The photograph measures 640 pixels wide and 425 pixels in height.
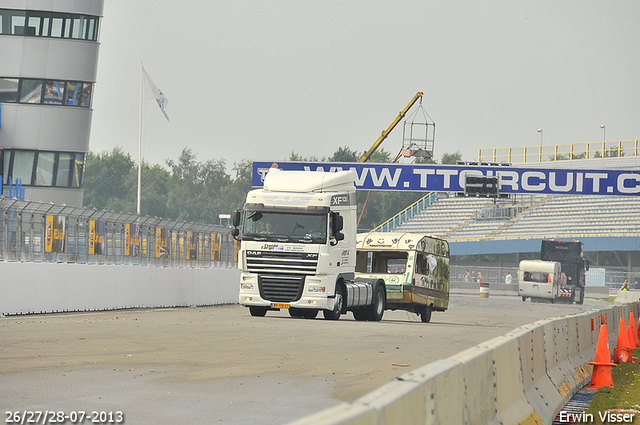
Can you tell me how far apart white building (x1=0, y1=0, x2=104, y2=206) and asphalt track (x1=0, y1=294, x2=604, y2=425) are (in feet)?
75.1

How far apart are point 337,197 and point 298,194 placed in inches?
40.7

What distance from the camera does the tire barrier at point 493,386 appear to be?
4328 mm

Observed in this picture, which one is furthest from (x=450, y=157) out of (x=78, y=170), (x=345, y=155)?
(x=78, y=170)

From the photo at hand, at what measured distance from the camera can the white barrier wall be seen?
2130 cm

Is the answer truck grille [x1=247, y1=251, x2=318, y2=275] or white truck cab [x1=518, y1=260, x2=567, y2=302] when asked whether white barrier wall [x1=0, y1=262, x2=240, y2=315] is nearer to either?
truck grille [x1=247, y1=251, x2=318, y2=275]

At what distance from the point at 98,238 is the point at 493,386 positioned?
1938 centimetres

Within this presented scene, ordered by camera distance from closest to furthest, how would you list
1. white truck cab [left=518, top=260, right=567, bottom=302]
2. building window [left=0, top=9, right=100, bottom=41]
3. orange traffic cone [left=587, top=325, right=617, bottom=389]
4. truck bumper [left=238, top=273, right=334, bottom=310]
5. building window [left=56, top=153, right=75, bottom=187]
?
orange traffic cone [left=587, top=325, right=617, bottom=389] < truck bumper [left=238, top=273, right=334, bottom=310] < building window [left=0, top=9, right=100, bottom=41] < building window [left=56, top=153, right=75, bottom=187] < white truck cab [left=518, top=260, right=567, bottom=302]

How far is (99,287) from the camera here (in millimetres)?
24922

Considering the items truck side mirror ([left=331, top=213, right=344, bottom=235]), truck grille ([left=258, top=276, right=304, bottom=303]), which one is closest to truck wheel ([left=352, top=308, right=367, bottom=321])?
truck grille ([left=258, top=276, right=304, bottom=303])

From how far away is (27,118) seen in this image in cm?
4216

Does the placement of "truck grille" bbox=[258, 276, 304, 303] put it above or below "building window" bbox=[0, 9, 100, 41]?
below

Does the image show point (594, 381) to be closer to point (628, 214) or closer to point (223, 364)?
point (223, 364)

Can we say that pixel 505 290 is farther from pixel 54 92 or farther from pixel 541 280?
pixel 54 92

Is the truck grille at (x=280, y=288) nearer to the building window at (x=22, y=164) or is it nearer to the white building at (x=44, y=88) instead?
the white building at (x=44, y=88)
